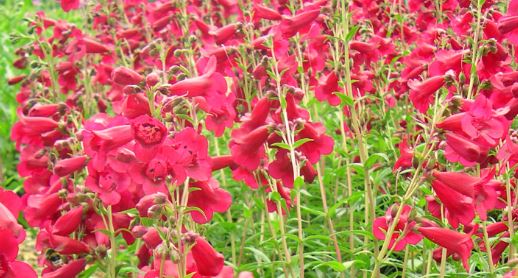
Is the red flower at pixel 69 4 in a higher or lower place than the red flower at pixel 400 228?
lower

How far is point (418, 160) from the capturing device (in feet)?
9.38

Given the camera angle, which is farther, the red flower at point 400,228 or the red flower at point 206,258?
the red flower at point 400,228

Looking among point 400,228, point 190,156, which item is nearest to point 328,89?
point 400,228

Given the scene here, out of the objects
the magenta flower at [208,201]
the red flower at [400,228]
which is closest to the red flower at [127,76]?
the magenta flower at [208,201]

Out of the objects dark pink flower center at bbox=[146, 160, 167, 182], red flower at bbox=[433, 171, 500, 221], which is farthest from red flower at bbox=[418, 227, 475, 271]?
dark pink flower center at bbox=[146, 160, 167, 182]

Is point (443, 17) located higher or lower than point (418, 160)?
lower

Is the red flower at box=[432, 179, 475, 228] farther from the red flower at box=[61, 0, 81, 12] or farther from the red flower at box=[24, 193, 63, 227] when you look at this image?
the red flower at box=[61, 0, 81, 12]

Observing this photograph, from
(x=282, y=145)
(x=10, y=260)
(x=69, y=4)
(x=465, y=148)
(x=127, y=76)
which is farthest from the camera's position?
(x=69, y=4)

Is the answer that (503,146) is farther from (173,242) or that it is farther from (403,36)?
(403,36)

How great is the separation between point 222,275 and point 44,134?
72.8 inches

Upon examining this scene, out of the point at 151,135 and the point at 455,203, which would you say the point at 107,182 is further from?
the point at 455,203

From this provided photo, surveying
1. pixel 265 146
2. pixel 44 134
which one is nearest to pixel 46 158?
pixel 44 134

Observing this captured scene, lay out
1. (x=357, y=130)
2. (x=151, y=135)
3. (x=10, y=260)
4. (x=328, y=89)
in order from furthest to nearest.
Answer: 1. (x=328, y=89)
2. (x=357, y=130)
3. (x=151, y=135)
4. (x=10, y=260)

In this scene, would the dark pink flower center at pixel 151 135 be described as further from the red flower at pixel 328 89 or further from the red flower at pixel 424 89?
the red flower at pixel 328 89
